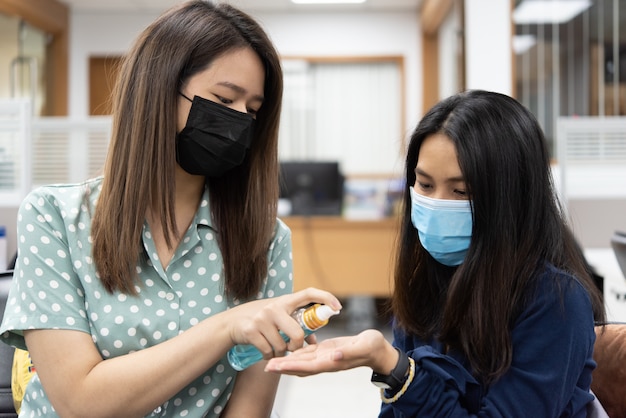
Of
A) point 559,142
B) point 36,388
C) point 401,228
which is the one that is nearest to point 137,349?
point 36,388

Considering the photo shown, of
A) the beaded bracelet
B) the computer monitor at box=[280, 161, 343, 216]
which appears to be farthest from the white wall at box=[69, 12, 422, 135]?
the beaded bracelet

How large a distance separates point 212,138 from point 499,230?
47 centimetres

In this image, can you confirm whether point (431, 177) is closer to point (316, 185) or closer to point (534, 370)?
point (534, 370)

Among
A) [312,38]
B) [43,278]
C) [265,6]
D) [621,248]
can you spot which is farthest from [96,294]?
[312,38]

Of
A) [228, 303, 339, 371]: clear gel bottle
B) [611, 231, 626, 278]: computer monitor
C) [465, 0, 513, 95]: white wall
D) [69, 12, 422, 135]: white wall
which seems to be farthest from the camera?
[69, 12, 422, 135]: white wall

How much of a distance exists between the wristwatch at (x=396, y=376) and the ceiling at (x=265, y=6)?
6.27 metres

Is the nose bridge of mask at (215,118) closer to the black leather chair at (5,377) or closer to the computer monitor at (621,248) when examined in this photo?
the black leather chair at (5,377)

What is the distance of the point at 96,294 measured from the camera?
105cm

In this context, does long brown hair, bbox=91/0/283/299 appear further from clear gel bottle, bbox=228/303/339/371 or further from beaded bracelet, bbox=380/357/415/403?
beaded bracelet, bbox=380/357/415/403

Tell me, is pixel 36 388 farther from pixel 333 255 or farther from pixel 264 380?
pixel 333 255

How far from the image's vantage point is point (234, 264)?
1.13 metres

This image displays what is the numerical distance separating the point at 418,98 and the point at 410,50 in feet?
1.68

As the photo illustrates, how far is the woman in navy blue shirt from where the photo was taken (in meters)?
0.95

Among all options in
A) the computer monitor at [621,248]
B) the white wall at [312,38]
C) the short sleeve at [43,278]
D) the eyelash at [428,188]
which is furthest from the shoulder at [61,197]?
the white wall at [312,38]
